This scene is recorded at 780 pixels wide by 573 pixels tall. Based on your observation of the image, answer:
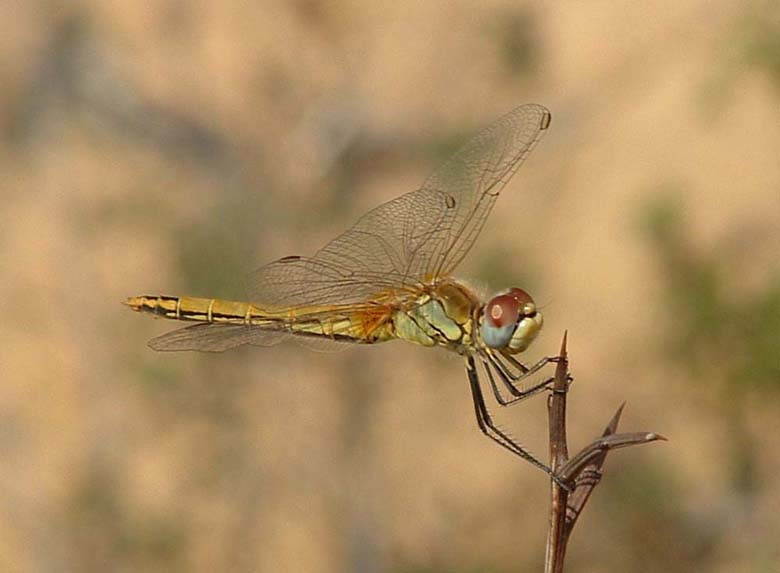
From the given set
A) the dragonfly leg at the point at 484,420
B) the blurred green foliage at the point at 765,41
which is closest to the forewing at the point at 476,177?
the dragonfly leg at the point at 484,420

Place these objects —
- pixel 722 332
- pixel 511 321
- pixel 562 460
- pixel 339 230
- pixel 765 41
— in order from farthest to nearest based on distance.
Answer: pixel 339 230, pixel 722 332, pixel 765 41, pixel 511 321, pixel 562 460

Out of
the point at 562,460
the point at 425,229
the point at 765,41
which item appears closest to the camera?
the point at 562,460

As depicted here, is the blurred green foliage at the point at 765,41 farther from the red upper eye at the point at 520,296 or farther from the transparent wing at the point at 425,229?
the red upper eye at the point at 520,296

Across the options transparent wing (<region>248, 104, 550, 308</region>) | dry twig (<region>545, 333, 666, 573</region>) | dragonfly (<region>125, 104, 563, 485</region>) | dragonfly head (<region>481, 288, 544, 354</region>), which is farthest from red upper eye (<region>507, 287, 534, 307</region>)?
dry twig (<region>545, 333, 666, 573</region>)

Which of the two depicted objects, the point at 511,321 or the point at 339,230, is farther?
the point at 339,230

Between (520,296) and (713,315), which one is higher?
(713,315)

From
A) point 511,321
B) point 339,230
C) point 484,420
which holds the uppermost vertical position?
point 339,230

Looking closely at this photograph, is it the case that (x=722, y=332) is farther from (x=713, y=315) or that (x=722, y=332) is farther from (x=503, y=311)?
(x=503, y=311)

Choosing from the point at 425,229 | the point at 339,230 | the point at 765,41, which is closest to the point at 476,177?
the point at 425,229
